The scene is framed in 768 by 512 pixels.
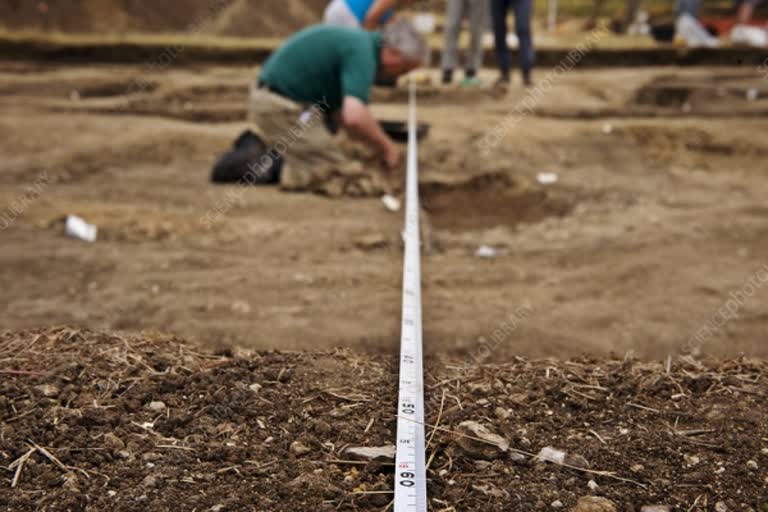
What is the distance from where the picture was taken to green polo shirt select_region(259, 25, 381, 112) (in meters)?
5.12

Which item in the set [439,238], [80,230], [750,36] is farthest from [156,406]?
[750,36]

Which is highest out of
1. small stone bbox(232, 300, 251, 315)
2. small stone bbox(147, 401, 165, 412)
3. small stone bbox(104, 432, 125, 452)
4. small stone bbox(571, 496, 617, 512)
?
small stone bbox(104, 432, 125, 452)

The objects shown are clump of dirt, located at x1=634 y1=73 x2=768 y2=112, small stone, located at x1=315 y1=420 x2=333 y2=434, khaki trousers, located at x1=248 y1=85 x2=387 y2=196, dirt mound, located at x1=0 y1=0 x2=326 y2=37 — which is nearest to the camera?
small stone, located at x1=315 y1=420 x2=333 y2=434

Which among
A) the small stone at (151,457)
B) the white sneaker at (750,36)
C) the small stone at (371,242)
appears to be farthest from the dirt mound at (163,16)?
the small stone at (151,457)

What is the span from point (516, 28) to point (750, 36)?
735 cm

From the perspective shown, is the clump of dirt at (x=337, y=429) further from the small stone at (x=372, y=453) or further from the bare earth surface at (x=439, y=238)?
the bare earth surface at (x=439, y=238)

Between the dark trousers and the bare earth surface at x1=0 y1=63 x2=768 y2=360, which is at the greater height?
the dark trousers

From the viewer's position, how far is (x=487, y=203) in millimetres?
5992

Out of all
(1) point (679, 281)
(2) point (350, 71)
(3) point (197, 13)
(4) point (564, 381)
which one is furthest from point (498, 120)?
(3) point (197, 13)

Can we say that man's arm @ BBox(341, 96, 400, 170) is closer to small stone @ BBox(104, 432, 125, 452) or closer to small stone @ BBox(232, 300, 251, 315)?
small stone @ BBox(232, 300, 251, 315)

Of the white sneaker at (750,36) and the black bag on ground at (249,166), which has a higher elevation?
the black bag on ground at (249,166)

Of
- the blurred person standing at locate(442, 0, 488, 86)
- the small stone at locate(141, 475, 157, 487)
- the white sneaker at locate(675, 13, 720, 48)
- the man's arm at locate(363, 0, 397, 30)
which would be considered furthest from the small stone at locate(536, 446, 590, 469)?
the white sneaker at locate(675, 13, 720, 48)

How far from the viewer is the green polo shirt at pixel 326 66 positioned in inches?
202

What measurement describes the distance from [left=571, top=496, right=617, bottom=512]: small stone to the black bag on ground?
15.2 ft
